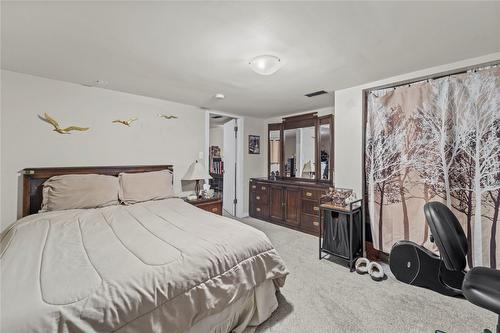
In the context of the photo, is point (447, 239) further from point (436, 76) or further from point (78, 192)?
point (78, 192)

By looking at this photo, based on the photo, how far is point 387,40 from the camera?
1.73 metres

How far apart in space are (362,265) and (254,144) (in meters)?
3.11

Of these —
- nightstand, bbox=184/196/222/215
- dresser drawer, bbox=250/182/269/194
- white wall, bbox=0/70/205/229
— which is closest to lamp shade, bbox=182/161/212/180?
white wall, bbox=0/70/205/229

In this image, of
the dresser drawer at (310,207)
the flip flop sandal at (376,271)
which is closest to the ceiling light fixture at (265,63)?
the flip flop sandal at (376,271)

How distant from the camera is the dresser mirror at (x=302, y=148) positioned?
3953mm

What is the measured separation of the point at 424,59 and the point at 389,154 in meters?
0.97

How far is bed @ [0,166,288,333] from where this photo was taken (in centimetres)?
94

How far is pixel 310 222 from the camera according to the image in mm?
3742

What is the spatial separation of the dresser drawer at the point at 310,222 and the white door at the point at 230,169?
5.30 feet

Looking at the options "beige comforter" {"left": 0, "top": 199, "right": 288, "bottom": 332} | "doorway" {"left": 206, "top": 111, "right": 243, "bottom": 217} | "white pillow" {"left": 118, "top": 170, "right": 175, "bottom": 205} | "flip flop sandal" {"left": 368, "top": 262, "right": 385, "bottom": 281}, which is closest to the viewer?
"beige comforter" {"left": 0, "top": 199, "right": 288, "bottom": 332}

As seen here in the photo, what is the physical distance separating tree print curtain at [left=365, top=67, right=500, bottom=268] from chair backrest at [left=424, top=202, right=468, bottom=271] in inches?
33.3

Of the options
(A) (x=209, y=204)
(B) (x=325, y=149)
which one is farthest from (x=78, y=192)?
(B) (x=325, y=149)

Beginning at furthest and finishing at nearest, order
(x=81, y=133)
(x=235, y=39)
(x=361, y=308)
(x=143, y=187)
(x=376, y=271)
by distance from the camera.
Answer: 1. (x=143, y=187)
2. (x=81, y=133)
3. (x=376, y=271)
4. (x=361, y=308)
5. (x=235, y=39)

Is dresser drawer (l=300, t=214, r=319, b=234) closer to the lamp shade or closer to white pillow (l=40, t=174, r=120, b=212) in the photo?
the lamp shade
